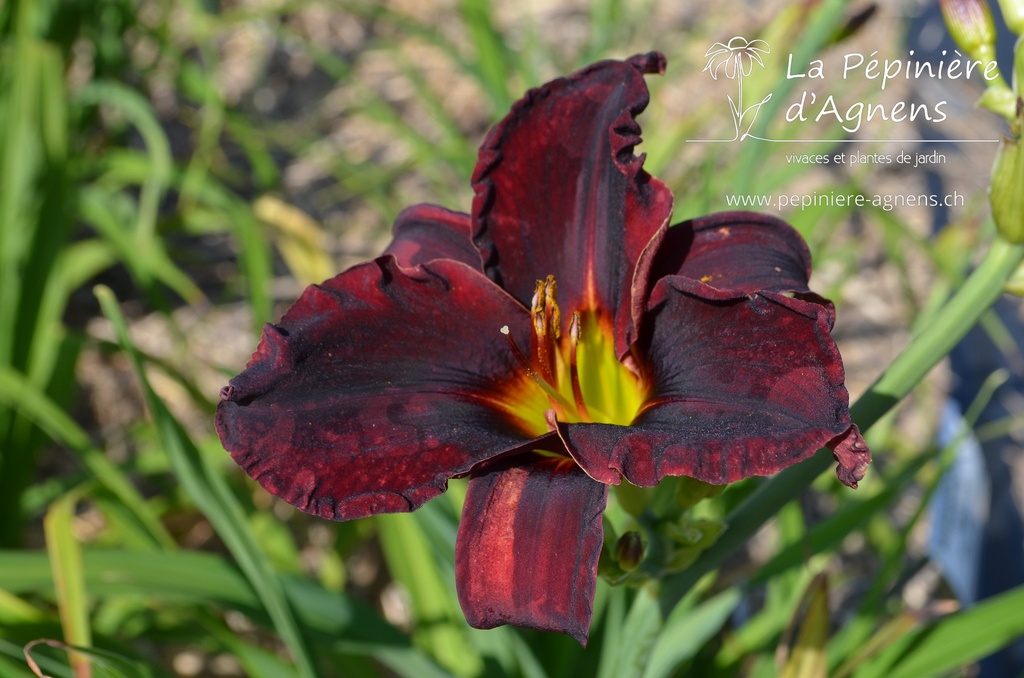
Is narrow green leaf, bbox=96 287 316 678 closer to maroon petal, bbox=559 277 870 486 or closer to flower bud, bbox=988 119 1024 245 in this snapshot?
maroon petal, bbox=559 277 870 486

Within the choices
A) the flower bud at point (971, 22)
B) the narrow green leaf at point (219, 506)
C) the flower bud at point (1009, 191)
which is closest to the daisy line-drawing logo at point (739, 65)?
the flower bud at point (971, 22)

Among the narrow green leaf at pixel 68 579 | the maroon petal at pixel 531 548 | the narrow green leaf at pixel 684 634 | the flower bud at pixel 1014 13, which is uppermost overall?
the flower bud at pixel 1014 13

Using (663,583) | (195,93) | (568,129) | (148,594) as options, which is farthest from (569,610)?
(195,93)

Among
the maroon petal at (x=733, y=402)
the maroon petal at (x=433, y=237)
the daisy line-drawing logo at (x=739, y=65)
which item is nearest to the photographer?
the maroon petal at (x=733, y=402)

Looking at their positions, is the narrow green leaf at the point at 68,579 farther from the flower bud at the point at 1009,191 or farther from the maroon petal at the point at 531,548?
the flower bud at the point at 1009,191

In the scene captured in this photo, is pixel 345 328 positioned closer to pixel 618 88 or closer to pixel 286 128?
pixel 618 88

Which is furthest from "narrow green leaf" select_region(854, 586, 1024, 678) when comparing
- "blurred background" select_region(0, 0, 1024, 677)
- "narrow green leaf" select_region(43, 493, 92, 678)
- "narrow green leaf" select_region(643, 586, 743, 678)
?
"narrow green leaf" select_region(43, 493, 92, 678)
